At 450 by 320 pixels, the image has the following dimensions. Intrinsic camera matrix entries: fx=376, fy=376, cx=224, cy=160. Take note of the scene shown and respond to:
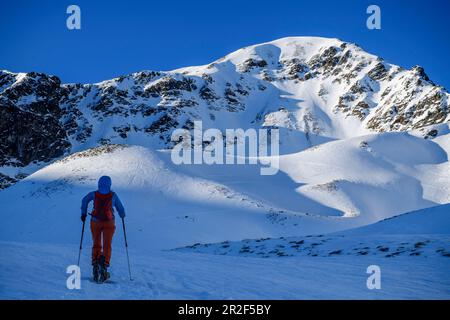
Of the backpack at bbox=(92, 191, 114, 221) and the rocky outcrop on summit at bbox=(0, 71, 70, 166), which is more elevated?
the rocky outcrop on summit at bbox=(0, 71, 70, 166)

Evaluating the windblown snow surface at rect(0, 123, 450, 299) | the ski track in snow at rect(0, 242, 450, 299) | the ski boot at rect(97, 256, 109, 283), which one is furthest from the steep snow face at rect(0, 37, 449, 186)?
the ski boot at rect(97, 256, 109, 283)

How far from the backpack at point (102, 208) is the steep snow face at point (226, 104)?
8616 cm

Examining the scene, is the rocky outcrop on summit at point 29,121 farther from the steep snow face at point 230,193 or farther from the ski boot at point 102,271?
the ski boot at point 102,271

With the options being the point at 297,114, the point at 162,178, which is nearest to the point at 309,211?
the point at 162,178

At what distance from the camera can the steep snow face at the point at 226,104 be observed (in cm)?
10612

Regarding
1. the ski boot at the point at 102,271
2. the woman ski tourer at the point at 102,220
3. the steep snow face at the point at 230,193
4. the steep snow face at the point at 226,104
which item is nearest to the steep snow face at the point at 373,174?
the steep snow face at the point at 230,193

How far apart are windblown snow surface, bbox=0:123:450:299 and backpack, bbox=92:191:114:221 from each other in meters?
1.33

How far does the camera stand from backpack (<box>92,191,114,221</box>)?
7926 mm

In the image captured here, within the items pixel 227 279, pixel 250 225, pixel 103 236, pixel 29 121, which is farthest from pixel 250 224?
pixel 29 121

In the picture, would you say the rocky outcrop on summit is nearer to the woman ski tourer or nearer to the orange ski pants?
the woman ski tourer

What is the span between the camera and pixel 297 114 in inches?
4840

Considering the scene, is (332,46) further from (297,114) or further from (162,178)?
(162,178)

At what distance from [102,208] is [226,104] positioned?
128 meters
